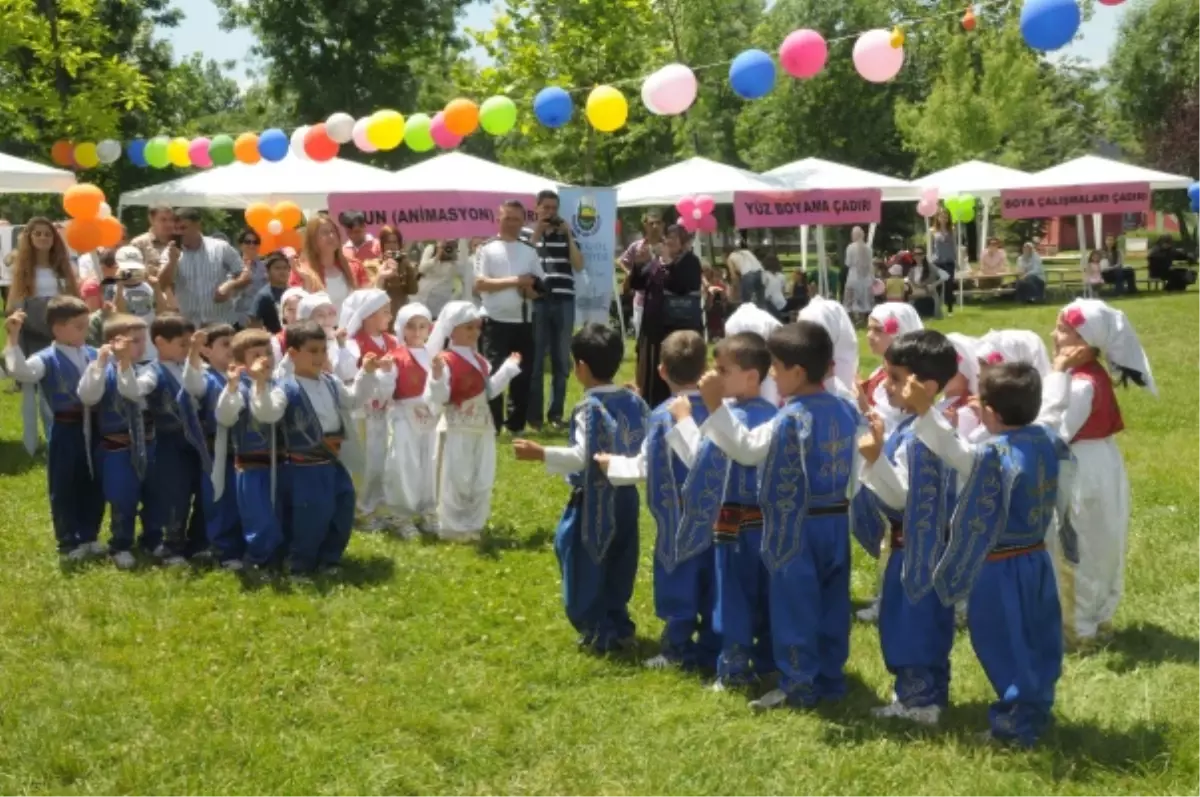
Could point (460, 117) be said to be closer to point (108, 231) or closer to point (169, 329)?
point (108, 231)

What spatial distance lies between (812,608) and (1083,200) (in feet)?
76.4

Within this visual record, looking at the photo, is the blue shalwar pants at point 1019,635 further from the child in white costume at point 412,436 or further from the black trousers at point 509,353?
the black trousers at point 509,353

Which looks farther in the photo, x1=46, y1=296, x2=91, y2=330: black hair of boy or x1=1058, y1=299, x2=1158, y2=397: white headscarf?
x1=46, y1=296, x2=91, y2=330: black hair of boy

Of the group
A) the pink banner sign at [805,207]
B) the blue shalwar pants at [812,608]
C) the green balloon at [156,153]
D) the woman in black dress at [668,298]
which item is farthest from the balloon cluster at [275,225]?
the pink banner sign at [805,207]

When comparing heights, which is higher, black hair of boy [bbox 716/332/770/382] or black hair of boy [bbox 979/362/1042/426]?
black hair of boy [bbox 716/332/770/382]

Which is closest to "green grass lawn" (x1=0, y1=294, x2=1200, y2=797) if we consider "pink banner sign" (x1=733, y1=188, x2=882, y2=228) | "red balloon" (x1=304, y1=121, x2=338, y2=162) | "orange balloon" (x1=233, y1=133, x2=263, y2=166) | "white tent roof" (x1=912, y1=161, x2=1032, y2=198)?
"red balloon" (x1=304, y1=121, x2=338, y2=162)

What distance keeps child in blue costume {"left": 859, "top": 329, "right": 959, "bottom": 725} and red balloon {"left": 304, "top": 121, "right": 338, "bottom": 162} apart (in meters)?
10.2

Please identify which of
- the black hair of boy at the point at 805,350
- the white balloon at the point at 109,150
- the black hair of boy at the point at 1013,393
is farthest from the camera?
the white balloon at the point at 109,150

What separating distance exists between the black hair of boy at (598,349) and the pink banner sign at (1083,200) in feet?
72.4

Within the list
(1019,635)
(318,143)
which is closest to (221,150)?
(318,143)

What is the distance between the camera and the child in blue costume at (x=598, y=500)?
5.99 metres

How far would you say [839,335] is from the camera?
655cm

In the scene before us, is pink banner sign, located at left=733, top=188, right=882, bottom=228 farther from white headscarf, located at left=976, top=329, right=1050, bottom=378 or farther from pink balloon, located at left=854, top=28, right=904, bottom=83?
white headscarf, located at left=976, top=329, right=1050, bottom=378

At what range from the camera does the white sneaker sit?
539cm
